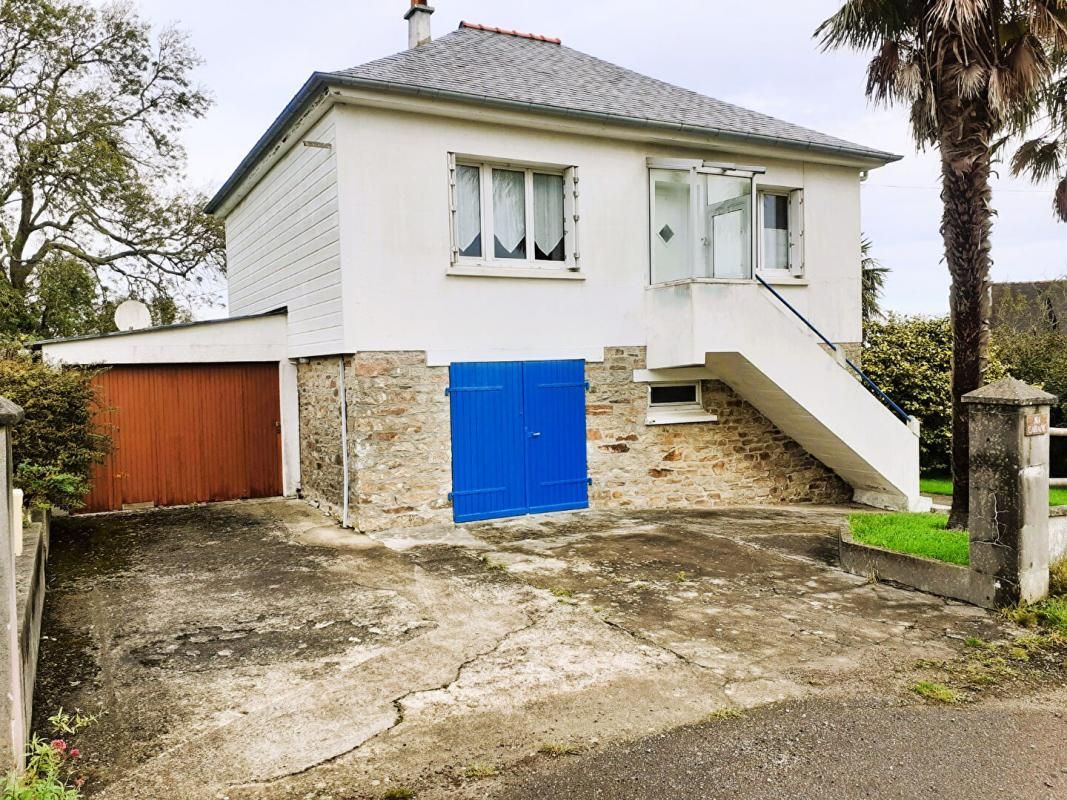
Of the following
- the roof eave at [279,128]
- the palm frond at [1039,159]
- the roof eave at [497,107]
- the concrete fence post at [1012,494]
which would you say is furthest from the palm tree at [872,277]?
the roof eave at [279,128]

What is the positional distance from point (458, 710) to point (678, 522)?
5780 mm

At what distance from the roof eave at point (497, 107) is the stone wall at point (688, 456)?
10.0ft

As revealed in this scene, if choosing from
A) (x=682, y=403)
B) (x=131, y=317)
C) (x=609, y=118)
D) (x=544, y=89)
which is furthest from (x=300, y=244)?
(x=682, y=403)

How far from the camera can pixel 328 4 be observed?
1329cm

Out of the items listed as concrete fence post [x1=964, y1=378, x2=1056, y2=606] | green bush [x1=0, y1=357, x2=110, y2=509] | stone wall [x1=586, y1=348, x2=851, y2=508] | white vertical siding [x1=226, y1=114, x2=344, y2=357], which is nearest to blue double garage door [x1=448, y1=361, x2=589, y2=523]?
stone wall [x1=586, y1=348, x2=851, y2=508]

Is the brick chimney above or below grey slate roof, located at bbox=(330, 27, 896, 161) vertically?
above

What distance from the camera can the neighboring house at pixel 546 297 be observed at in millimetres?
8961

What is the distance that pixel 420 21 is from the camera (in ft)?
38.0

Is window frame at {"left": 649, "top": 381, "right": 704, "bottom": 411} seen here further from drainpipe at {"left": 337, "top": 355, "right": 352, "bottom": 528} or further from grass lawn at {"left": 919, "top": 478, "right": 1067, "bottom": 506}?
grass lawn at {"left": 919, "top": 478, "right": 1067, "bottom": 506}

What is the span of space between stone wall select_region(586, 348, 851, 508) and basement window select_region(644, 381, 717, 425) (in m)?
0.11

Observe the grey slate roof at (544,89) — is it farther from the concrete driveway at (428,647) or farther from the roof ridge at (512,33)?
the concrete driveway at (428,647)

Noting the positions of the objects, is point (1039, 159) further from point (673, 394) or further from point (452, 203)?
point (452, 203)

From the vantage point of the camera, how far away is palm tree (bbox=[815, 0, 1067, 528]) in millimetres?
7246

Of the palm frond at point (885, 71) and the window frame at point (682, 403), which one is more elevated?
the palm frond at point (885, 71)
